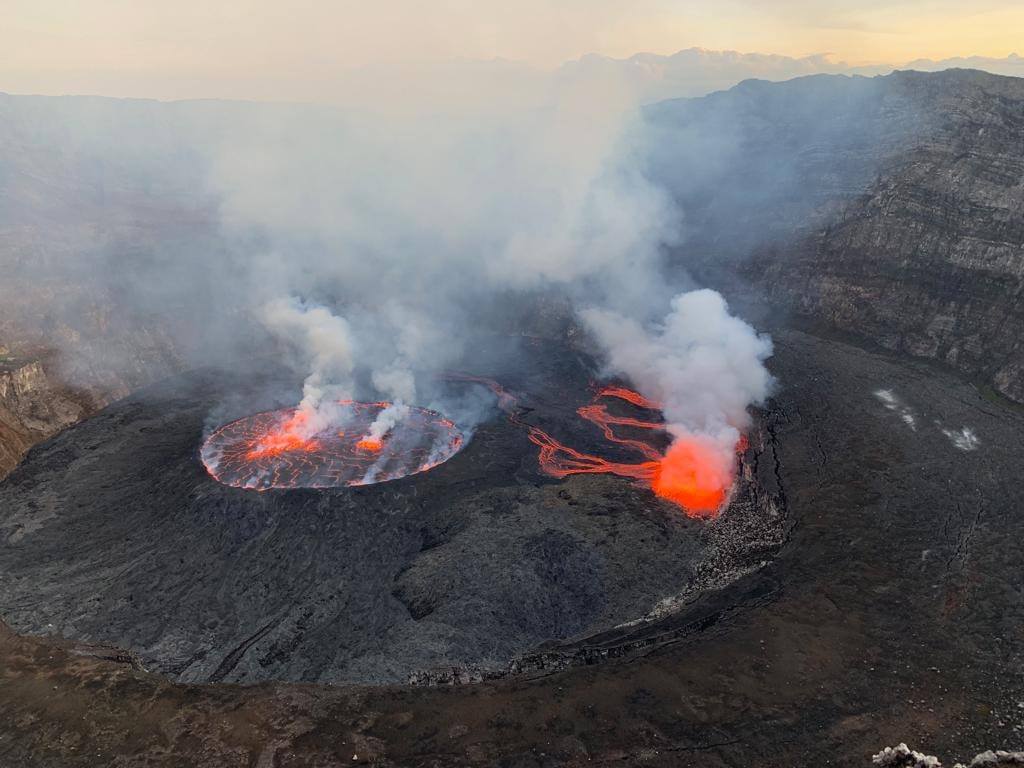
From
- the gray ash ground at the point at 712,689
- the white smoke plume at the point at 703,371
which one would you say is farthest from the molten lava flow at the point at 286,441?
the white smoke plume at the point at 703,371

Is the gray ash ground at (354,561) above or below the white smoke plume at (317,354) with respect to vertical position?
below

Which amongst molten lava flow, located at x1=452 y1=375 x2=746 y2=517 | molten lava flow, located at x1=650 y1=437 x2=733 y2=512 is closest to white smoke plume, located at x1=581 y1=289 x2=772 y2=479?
molten lava flow, located at x1=650 y1=437 x2=733 y2=512

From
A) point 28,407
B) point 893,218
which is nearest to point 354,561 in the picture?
point 28,407

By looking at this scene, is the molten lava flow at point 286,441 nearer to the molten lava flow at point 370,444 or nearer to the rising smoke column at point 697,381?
the molten lava flow at point 370,444

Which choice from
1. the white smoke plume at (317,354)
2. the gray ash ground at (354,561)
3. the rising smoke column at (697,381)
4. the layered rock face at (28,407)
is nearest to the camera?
the gray ash ground at (354,561)

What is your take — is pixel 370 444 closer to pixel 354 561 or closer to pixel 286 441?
pixel 286 441

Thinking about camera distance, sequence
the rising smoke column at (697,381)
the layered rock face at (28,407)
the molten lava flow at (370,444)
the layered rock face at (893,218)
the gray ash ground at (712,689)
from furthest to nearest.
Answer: the layered rock face at (893,218), the layered rock face at (28,407), the molten lava flow at (370,444), the rising smoke column at (697,381), the gray ash ground at (712,689)

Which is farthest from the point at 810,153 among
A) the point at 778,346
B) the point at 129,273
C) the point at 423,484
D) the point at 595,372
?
the point at 129,273
